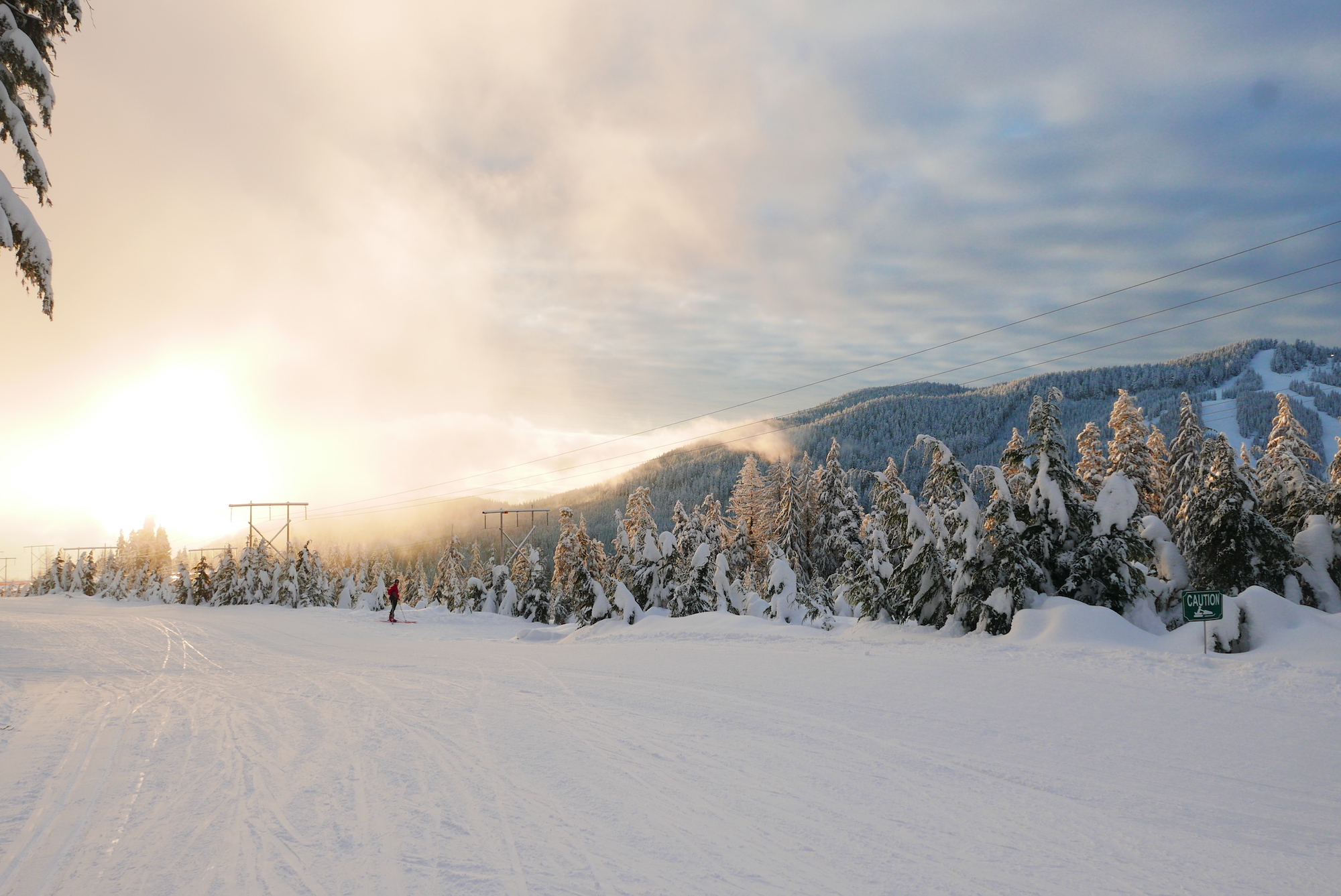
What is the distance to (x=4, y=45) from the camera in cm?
833

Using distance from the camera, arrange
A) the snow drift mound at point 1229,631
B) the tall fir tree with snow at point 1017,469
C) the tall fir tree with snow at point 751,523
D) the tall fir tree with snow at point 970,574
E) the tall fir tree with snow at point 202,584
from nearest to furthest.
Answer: the snow drift mound at point 1229,631 < the tall fir tree with snow at point 970,574 < the tall fir tree with snow at point 1017,469 < the tall fir tree with snow at point 751,523 < the tall fir tree with snow at point 202,584

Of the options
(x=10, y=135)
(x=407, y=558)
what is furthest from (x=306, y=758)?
(x=407, y=558)

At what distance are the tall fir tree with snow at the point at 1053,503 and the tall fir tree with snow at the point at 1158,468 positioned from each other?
2107 centimetres

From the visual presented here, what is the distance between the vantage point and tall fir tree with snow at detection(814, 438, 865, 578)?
43.1 m

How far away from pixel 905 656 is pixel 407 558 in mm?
→ 166447

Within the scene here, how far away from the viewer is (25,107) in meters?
9.12

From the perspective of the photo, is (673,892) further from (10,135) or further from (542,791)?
(10,135)

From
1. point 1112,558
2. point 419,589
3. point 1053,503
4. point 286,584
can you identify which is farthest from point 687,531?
point 419,589

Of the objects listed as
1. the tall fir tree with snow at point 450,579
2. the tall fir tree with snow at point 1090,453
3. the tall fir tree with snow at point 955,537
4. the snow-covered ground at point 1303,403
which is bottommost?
the tall fir tree with snow at point 450,579

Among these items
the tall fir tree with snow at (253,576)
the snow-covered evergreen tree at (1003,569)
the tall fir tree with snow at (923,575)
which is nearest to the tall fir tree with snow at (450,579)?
the tall fir tree with snow at (253,576)

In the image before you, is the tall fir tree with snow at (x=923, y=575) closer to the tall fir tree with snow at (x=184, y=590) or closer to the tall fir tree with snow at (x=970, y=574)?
the tall fir tree with snow at (x=970, y=574)

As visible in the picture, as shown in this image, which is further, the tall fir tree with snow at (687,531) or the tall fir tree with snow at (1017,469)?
the tall fir tree with snow at (687,531)

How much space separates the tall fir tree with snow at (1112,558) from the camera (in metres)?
16.0

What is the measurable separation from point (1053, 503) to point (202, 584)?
7032 centimetres
